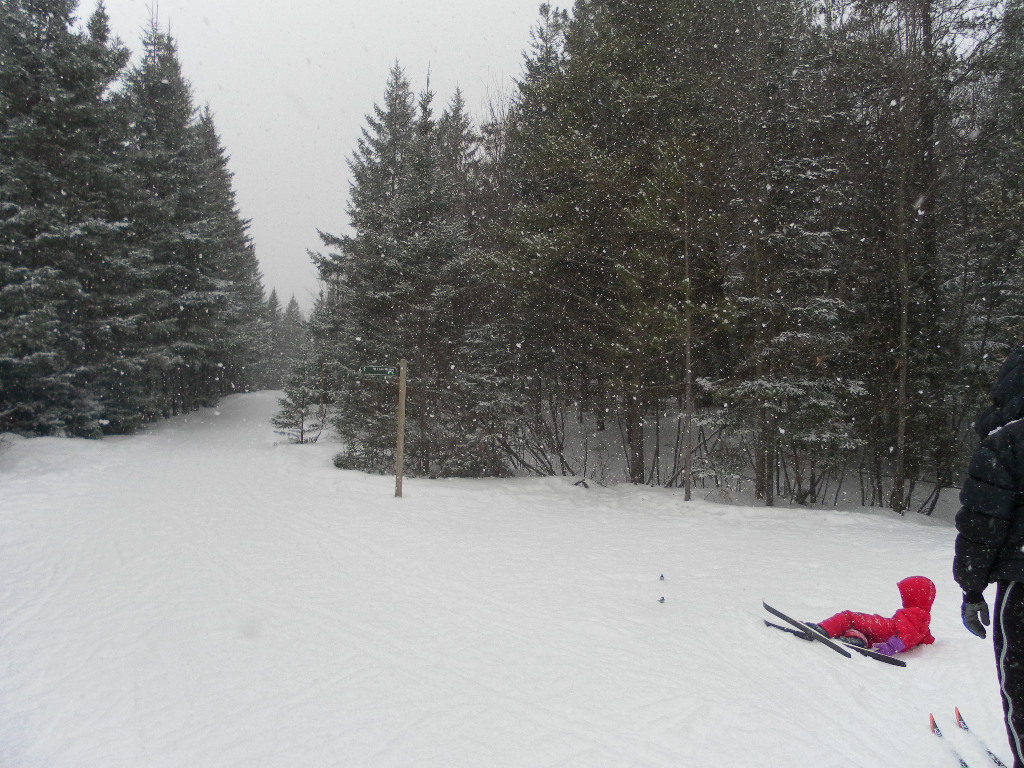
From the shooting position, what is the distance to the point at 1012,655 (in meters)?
2.11

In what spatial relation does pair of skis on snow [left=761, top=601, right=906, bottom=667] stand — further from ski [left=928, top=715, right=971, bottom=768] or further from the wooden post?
→ the wooden post

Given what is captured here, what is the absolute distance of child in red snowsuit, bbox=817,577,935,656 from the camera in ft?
13.5

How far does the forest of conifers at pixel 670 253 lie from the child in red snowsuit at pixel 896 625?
18.4 feet

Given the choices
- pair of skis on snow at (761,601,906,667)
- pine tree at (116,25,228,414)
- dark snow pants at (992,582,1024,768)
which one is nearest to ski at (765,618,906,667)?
pair of skis on snow at (761,601,906,667)

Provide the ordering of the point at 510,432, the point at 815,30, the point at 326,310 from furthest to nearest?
1. the point at 326,310
2. the point at 510,432
3. the point at 815,30

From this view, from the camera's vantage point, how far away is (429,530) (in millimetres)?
8242

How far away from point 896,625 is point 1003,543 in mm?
2619

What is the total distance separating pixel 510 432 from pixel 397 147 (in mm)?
14094

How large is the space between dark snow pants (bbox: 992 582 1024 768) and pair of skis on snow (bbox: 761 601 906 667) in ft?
6.51

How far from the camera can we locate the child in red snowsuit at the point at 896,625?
13.5ft

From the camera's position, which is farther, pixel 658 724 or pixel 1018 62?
pixel 1018 62

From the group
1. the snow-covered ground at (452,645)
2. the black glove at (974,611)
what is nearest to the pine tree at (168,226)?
the snow-covered ground at (452,645)

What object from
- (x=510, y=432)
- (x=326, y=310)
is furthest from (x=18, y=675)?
(x=326, y=310)

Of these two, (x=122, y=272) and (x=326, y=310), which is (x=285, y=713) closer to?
(x=122, y=272)
